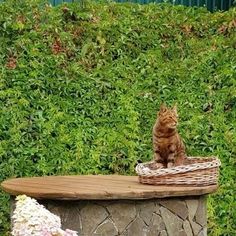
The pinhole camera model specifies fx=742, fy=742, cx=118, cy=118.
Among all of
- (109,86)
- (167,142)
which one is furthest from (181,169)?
(109,86)

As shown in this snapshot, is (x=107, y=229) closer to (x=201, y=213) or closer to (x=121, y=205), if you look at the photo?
(x=121, y=205)

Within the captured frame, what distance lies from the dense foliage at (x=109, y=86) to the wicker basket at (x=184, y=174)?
1.55m

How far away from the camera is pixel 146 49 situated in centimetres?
806

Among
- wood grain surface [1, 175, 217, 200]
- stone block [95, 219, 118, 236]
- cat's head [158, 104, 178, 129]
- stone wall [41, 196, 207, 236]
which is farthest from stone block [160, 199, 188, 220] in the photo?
cat's head [158, 104, 178, 129]

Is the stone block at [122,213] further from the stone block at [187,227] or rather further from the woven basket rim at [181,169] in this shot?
the stone block at [187,227]

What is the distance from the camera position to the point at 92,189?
4.62 meters

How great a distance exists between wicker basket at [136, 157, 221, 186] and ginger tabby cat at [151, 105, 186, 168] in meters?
0.09

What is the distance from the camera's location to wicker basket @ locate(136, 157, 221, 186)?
472cm

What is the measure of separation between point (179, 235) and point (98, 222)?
2.00 ft

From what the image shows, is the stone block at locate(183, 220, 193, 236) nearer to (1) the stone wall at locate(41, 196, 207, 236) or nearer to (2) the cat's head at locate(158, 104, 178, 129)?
(1) the stone wall at locate(41, 196, 207, 236)

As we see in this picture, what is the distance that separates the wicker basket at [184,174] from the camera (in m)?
4.72

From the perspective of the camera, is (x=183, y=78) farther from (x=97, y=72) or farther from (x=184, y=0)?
(x=184, y=0)

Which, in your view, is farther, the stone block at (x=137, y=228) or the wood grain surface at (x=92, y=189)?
the stone block at (x=137, y=228)

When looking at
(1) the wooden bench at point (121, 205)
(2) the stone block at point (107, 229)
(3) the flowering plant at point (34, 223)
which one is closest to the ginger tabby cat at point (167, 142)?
(1) the wooden bench at point (121, 205)
